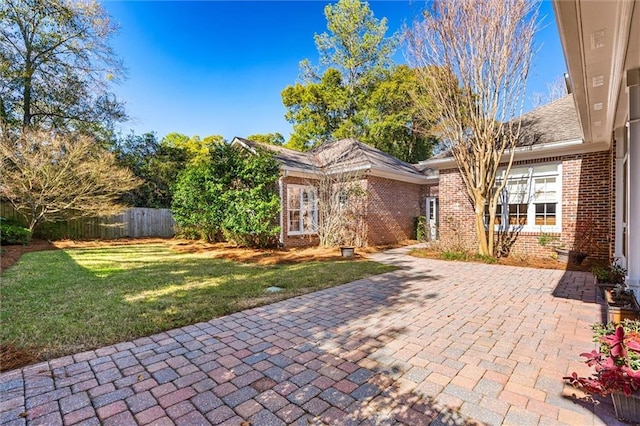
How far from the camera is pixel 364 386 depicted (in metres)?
2.63

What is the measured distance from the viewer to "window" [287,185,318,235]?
12.1m

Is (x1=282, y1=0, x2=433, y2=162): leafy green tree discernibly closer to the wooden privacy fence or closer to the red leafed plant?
the wooden privacy fence

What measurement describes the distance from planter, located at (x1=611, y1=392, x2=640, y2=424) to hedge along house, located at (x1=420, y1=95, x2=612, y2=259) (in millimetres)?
7923

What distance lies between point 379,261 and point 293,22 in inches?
459

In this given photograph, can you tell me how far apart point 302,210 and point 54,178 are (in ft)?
32.2

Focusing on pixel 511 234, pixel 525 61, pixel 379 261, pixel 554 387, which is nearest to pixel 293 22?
pixel 525 61

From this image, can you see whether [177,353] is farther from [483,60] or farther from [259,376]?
[483,60]

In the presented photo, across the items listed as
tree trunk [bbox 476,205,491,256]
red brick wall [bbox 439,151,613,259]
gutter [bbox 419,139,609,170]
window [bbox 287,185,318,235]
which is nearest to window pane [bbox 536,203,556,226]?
red brick wall [bbox 439,151,613,259]

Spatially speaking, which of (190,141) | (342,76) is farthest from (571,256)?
(190,141)

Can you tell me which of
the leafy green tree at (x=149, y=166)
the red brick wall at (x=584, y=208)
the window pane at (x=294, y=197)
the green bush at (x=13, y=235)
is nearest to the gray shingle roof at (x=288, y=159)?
the window pane at (x=294, y=197)

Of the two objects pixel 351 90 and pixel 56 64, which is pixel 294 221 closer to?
pixel 56 64

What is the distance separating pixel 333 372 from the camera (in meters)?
2.86

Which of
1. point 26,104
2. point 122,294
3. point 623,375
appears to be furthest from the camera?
point 26,104

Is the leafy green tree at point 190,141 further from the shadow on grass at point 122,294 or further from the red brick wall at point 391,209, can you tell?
the shadow on grass at point 122,294
